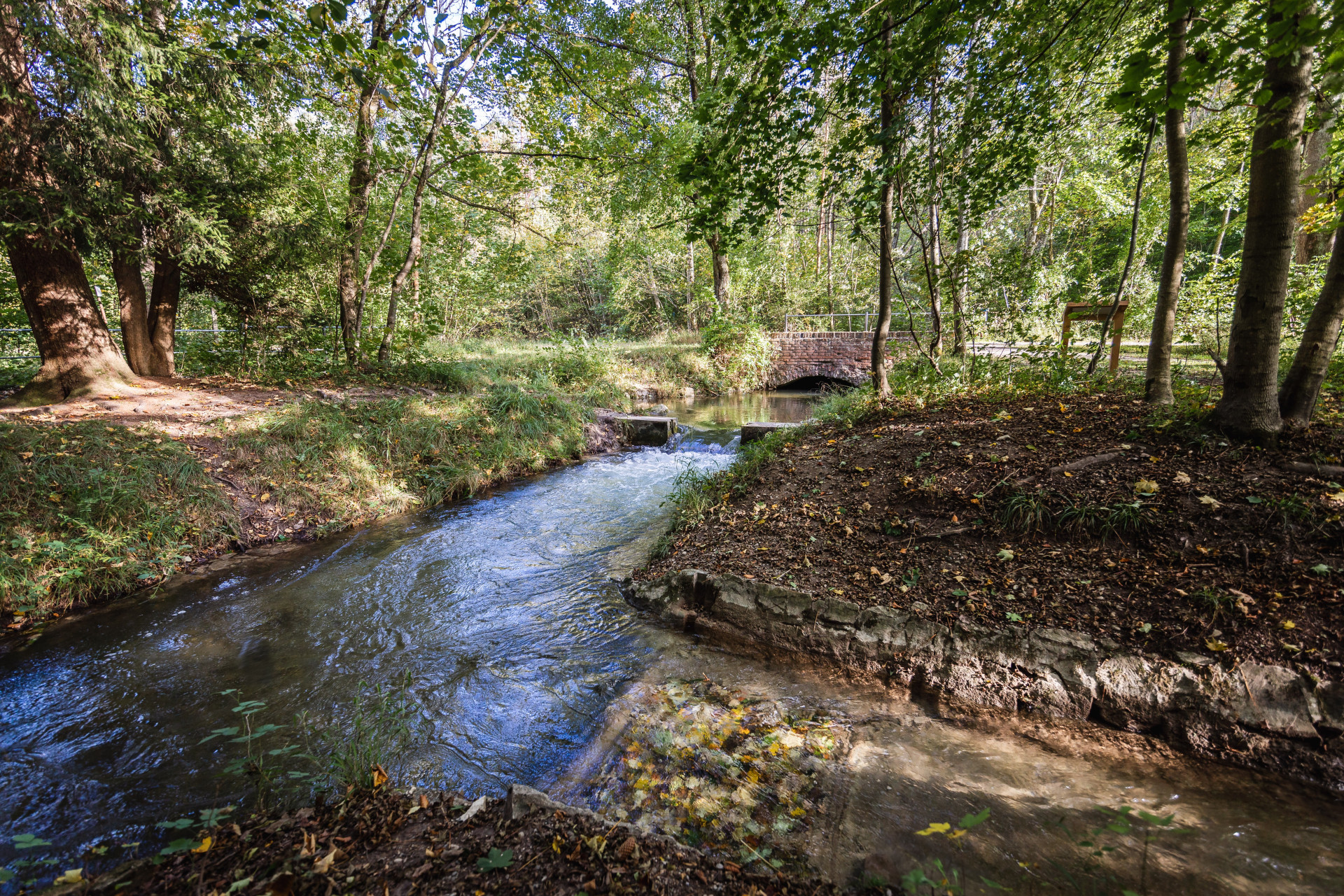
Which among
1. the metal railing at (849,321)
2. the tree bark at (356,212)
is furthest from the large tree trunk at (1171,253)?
the tree bark at (356,212)

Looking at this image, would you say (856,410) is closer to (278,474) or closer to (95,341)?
(278,474)

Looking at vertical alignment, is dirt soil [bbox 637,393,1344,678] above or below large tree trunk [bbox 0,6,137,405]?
below

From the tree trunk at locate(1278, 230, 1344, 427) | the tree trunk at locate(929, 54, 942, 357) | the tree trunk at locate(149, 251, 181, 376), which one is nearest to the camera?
the tree trunk at locate(1278, 230, 1344, 427)

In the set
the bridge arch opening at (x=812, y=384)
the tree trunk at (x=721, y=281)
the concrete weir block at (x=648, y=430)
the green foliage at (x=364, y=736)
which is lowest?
the green foliage at (x=364, y=736)

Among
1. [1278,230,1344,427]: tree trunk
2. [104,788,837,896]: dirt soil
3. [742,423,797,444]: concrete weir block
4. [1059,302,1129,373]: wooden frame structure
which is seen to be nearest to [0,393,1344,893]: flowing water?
[104,788,837,896]: dirt soil

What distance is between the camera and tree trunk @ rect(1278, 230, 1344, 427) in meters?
3.37

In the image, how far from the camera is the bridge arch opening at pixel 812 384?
16.8m

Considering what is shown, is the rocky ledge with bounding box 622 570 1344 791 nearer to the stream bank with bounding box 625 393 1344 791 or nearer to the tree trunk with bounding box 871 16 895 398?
the stream bank with bounding box 625 393 1344 791

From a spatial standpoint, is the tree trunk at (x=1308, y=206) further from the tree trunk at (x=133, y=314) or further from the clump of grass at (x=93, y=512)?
the tree trunk at (x=133, y=314)

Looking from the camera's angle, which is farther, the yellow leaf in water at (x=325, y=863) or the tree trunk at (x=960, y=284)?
the tree trunk at (x=960, y=284)

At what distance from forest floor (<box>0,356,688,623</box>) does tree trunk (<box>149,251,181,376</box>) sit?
44cm

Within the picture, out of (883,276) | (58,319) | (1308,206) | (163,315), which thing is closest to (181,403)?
(58,319)

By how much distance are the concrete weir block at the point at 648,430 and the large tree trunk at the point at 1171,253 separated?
716 cm

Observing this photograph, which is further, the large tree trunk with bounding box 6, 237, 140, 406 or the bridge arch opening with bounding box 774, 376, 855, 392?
the bridge arch opening with bounding box 774, 376, 855, 392
